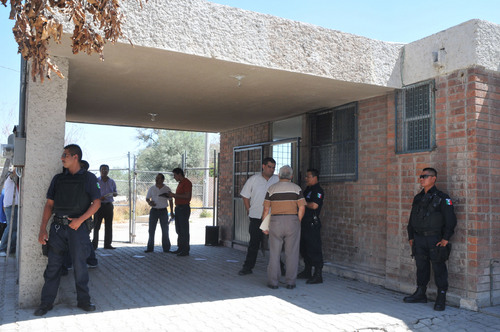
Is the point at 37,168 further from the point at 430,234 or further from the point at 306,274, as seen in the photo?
the point at 430,234

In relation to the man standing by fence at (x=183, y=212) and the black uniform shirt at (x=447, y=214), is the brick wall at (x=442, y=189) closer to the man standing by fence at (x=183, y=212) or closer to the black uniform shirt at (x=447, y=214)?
the black uniform shirt at (x=447, y=214)

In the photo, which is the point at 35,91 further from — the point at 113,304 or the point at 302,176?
the point at 302,176

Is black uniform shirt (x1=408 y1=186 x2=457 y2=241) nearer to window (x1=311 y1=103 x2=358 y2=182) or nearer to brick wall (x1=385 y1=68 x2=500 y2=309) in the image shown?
brick wall (x1=385 y1=68 x2=500 y2=309)

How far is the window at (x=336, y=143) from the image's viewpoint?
7695mm

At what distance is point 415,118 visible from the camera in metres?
6.44

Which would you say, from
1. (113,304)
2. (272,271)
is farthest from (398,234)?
(113,304)

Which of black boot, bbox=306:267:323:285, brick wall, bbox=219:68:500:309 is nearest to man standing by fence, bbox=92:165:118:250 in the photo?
brick wall, bbox=219:68:500:309

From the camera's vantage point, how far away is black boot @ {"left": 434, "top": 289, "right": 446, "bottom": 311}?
5.39 meters

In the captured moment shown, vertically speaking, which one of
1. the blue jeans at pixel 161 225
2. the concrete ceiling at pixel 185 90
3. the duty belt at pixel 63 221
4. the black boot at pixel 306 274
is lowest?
the black boot at pixel 306 274

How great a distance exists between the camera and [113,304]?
5500 mm

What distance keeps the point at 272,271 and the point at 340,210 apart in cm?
200

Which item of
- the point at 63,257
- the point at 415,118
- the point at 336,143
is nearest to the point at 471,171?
the point at 415,118

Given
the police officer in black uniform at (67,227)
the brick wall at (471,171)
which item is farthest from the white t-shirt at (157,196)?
the brick wall at (471,171)

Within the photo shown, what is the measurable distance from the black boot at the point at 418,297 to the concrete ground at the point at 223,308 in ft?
0.35
